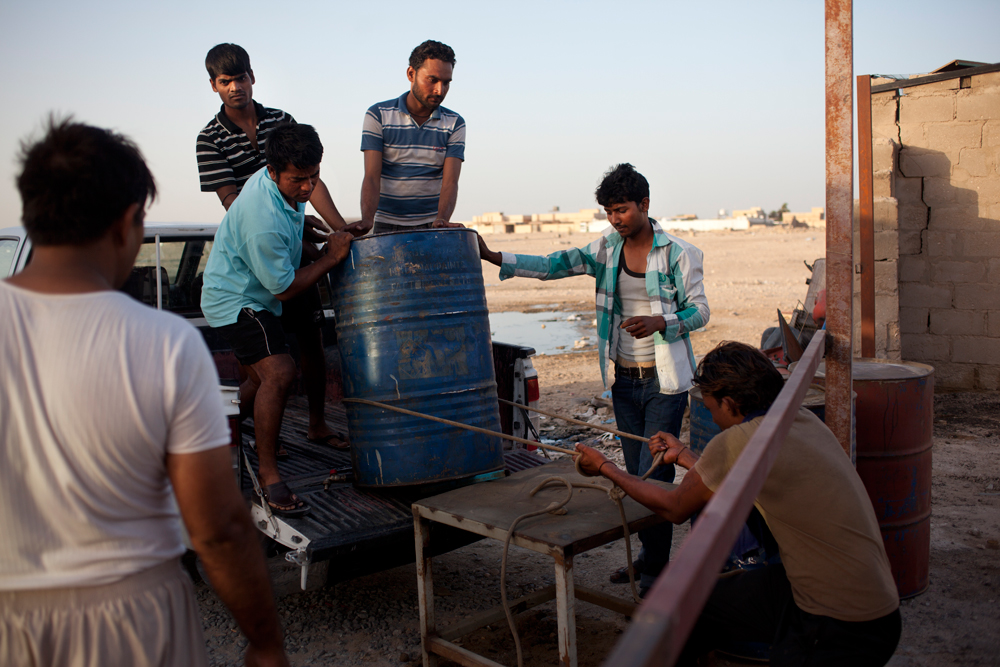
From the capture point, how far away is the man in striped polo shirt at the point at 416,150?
411cm

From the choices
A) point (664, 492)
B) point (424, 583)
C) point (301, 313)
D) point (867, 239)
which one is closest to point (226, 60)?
point (301, 313)

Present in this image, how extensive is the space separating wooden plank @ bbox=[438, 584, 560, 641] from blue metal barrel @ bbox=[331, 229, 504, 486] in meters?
0.58

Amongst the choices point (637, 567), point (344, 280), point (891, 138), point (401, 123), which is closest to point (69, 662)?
point (344, 280)

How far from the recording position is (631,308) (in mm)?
4035

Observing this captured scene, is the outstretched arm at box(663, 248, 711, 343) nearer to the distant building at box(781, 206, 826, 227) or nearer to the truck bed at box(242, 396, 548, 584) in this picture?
the truck bed at box(242, 396, 548, 584)

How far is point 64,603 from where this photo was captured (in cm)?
137

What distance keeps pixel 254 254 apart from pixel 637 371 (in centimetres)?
197

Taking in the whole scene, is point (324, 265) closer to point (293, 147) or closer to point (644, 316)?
point (293, 147)

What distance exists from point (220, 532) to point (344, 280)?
1.90 m

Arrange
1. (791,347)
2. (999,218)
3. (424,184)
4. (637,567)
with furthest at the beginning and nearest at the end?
(999,218) < (791,347) < (424,184) < (637,567)

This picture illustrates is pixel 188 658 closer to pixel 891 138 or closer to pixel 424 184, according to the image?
pixel 424 184

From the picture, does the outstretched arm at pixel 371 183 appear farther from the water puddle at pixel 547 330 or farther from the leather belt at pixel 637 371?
the water puddle at pixel 547 330

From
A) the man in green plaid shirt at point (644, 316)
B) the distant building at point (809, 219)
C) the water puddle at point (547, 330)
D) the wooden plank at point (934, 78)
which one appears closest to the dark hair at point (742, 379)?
the man in green plaid shirt at point (644, 316)

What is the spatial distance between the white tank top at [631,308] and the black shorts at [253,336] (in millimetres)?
1751
